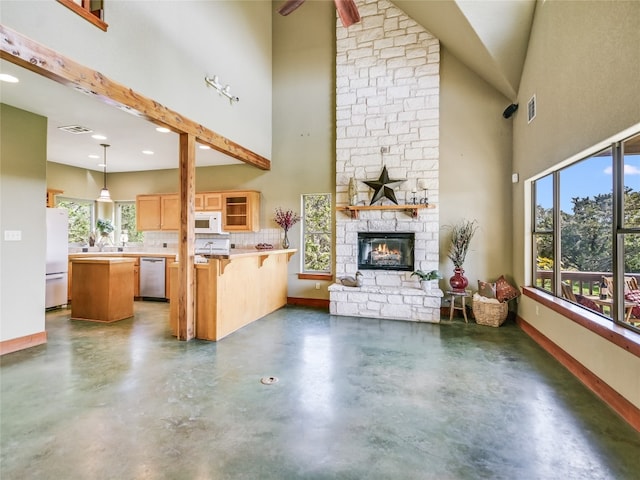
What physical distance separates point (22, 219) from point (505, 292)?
20.7 ft

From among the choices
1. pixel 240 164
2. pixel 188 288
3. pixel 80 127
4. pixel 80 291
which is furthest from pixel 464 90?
pixel 80 291

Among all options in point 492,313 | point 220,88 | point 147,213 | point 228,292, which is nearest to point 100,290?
point 228,292

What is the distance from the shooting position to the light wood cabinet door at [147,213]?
6934mm

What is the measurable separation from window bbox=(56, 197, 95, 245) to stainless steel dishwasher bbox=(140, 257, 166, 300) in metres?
1.79

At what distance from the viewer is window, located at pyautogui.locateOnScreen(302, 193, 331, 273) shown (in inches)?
243

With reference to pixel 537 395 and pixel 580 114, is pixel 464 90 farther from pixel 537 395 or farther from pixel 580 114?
pixel 537 395

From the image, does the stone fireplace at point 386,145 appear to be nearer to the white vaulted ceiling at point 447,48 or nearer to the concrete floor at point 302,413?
the white vaulted ceiling at point 447,48

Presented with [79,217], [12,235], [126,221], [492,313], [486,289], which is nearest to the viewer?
[12,235]

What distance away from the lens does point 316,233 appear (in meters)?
6.21

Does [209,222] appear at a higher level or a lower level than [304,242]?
higher

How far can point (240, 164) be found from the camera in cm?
651

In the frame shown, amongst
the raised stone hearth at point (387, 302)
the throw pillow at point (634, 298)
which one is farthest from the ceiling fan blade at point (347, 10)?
the raised stone hearth at point (387, 302)

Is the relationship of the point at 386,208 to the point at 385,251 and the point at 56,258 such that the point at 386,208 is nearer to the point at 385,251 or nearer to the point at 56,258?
the point at 385,251

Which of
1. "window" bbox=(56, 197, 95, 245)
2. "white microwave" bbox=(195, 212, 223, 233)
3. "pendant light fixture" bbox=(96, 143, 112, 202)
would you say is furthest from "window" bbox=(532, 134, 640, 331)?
"window" bbox=(56, 197, 95, 245)
